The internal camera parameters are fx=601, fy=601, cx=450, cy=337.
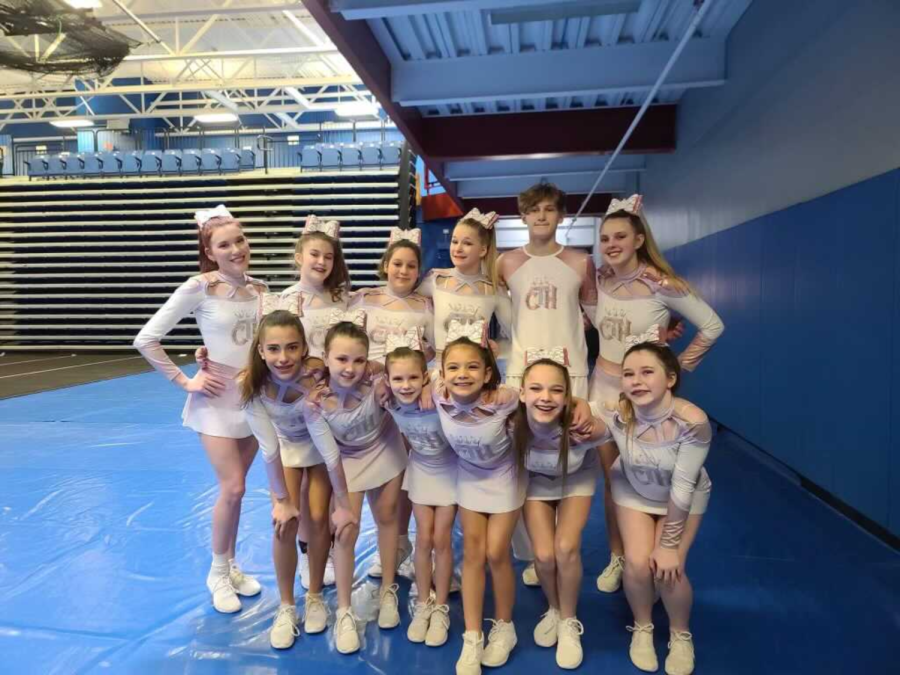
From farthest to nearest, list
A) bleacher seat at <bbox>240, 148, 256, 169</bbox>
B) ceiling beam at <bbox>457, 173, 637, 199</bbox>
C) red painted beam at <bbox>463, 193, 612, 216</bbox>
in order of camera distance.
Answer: bleacher seat at <bbox>240, 148, 256, 169</bbox> → red painted beam at <bbox>463, 193, 612, 216</bbox> → ceiling beam at <bbox>457, 173, 637, 199</bbox>

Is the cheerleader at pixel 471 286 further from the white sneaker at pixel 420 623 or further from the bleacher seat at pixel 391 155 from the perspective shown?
the bleacher seat at pixel 391 155

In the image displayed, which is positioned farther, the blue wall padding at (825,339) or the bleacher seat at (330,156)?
the bleacher seat at (330,156)

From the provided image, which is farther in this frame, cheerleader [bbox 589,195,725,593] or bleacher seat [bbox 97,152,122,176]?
bleacher seat [bbox 97,152,122,176]

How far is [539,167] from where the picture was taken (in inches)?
323

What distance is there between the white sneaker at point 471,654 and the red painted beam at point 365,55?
3.11 meters

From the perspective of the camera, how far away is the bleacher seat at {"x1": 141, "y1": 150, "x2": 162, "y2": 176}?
44.4 feet

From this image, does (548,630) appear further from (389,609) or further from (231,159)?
(231,159)

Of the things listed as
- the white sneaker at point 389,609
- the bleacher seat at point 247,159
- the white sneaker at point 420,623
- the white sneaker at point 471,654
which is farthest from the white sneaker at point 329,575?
the bleacher seat at point 247,159

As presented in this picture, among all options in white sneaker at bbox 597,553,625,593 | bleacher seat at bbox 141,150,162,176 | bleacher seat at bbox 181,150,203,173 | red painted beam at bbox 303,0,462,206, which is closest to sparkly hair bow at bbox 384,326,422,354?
white sneaker at bbox 597,553,625,593

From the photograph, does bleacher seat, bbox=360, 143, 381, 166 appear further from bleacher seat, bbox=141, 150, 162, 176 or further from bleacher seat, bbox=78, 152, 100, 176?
bleacher seat, bbox=78, 152, 100, 176

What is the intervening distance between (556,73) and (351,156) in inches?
359

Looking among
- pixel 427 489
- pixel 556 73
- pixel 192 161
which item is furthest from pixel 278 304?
pixel 192 161

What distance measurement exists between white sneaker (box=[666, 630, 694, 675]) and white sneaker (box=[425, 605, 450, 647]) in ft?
2.70

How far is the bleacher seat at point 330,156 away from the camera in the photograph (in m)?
13.3
